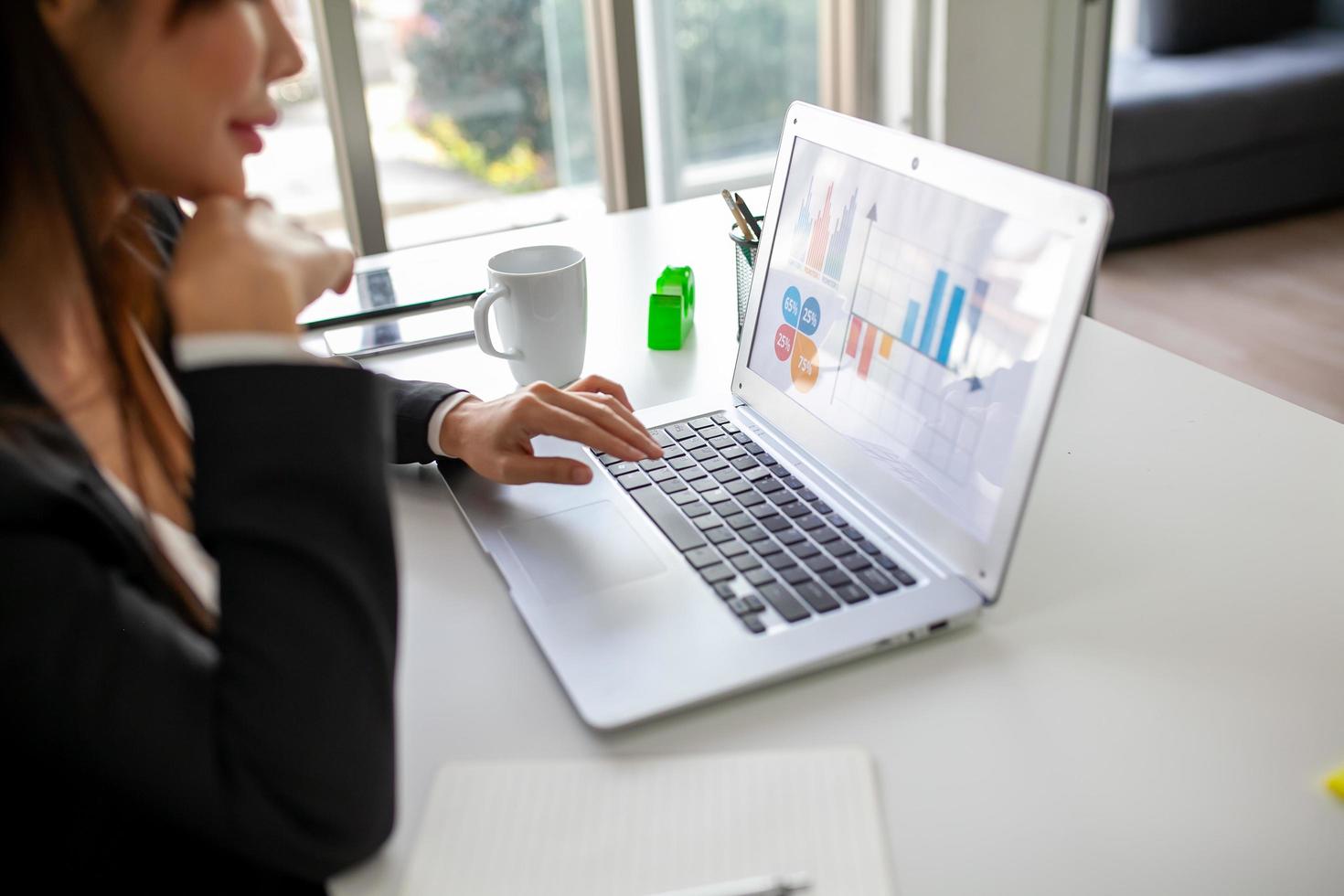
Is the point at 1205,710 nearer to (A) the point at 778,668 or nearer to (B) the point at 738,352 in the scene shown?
(A) the point at 778,668

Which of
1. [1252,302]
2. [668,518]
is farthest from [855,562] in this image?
[1252,302]

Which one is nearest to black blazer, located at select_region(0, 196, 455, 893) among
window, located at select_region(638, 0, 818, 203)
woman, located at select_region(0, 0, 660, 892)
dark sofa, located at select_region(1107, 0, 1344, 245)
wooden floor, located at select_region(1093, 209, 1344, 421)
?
woman, located at select_region(0, 0, 660, 892)

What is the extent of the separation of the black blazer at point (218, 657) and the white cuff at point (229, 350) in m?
0.01

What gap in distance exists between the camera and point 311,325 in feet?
4.09

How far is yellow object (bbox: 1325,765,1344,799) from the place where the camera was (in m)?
0.56

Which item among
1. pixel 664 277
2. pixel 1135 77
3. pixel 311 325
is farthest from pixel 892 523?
pixel 1135 77

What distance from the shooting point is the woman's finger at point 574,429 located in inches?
33.2

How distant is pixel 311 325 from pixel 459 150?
6.07 feet

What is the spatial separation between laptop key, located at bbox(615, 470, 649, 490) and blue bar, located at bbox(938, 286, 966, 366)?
253mm

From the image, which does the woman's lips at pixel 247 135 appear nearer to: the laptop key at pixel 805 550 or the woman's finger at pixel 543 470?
the woman's finger at pixel 543 470

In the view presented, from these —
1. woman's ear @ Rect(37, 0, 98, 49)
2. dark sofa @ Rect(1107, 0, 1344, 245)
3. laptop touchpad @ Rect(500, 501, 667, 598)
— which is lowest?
dark sofa @ Rect(1107, 0, 1344, 245)

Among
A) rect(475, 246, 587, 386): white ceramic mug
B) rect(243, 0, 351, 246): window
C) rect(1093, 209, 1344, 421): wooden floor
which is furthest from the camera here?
rect(243, 0, 351, 246): window

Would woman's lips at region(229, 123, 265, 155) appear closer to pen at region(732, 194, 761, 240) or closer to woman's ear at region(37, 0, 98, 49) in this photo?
woman's ear at region(37, 0, 98, 49)

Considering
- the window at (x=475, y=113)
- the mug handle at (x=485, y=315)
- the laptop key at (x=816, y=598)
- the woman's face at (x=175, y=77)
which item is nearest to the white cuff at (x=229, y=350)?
the woman's face at (x=175, y=77)
